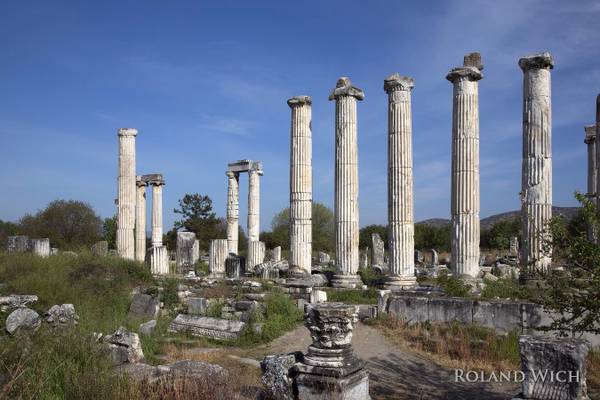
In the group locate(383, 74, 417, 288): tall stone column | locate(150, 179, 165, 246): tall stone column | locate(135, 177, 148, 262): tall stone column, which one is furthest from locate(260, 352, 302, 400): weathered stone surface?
locate(150, 179, 165, 246): tall stone column

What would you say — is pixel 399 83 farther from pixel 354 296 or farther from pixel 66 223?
pixel 66 223

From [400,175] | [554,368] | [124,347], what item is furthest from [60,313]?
[554,368]

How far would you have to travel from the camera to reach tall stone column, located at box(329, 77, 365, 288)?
19047mm

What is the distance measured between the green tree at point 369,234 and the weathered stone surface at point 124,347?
1935 inches

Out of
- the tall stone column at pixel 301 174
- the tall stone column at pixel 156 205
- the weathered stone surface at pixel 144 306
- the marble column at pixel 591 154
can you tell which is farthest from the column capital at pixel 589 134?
the tall stone column at pixel 156 205

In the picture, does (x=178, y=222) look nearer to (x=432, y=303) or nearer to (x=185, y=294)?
(x=185, y=294)

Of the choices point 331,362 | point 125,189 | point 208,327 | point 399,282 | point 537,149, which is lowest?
point 208,327

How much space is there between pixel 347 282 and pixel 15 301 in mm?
10253

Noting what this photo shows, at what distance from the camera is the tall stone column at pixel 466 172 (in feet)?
56.0

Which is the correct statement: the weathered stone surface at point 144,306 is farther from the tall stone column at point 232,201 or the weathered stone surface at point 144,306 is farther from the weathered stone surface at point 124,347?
the tall stone column at point 232,201

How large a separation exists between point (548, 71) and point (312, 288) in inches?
387

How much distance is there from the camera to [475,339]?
1141cm

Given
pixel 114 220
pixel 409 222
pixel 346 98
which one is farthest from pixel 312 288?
pixel 114 220

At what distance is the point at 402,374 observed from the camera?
10.1 m
